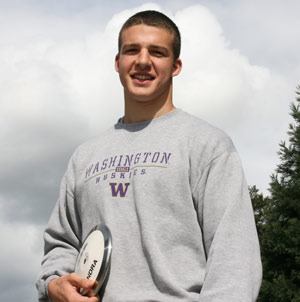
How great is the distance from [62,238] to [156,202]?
65cm

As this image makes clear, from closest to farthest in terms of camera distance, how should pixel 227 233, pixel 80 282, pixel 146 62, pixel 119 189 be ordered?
1. pixel 227 233
2. pixel 80 282
3. pixel 119 189
4. pixel 146 62

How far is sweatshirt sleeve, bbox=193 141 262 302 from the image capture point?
3035mm

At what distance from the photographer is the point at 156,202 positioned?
3.32 meters

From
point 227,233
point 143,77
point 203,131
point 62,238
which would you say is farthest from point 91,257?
point 143,77

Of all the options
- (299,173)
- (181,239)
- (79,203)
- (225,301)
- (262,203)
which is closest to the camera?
(225,301)

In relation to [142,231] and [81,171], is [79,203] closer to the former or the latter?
[81,171]

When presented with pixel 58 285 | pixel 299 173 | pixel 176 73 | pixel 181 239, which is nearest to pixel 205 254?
pixel 181 239

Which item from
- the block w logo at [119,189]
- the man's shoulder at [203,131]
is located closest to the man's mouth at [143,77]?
the man's shoulder at [203,131]

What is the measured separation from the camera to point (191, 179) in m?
3.36

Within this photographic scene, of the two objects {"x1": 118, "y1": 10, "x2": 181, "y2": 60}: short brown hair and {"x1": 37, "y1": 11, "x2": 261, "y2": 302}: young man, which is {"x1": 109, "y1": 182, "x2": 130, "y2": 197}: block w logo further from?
{"x1": 118, "y1": 10, "x2": 181, "y2": 60}: short brown hair

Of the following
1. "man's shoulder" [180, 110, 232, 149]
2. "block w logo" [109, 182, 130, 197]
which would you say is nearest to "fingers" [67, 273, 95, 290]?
"block w logo" [109, 182, 130, 197]

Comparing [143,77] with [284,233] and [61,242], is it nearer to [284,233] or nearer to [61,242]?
[61,242]

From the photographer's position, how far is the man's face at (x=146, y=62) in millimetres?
3570

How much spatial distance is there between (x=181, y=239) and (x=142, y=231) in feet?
0.56
